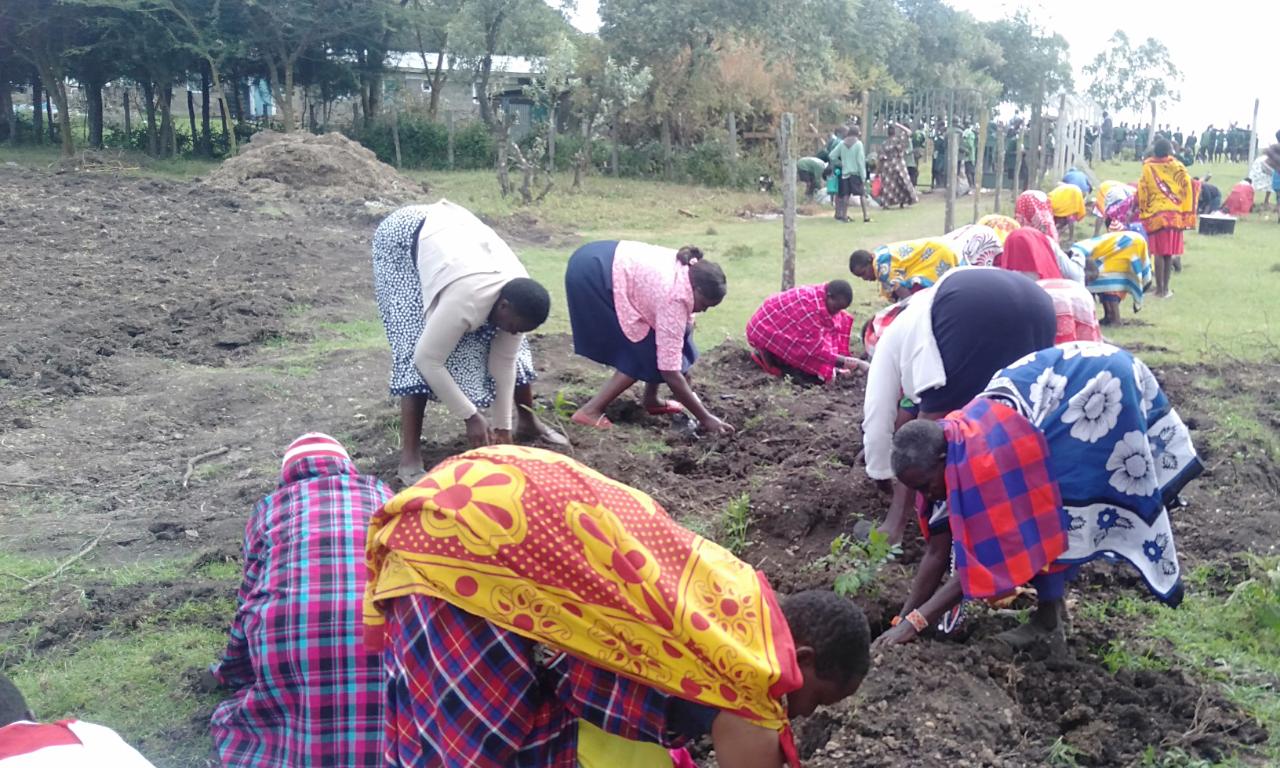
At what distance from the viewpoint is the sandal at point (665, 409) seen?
6.54m

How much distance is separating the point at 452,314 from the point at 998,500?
7.47ft

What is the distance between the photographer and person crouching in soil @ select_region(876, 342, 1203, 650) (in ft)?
10.8

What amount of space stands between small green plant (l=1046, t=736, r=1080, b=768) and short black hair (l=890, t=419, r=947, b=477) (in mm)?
843

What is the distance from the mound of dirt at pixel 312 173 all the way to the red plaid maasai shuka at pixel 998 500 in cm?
1456

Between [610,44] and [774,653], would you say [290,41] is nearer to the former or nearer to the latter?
[610,44]

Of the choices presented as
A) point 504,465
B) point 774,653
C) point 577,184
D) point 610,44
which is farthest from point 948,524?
point 610,44

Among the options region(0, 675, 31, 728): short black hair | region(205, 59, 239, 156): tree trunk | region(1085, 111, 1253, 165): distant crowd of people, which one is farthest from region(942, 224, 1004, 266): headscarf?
region(1085, 111, 1253, 165): distant crowd of people

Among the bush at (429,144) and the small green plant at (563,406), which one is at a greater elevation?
the bush at (429,144)

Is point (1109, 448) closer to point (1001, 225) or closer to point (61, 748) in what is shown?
point (61, 748)

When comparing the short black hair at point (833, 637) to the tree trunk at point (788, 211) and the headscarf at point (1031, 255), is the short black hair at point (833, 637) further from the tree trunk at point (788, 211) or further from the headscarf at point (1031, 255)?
the tree trunk at point (788, 211)

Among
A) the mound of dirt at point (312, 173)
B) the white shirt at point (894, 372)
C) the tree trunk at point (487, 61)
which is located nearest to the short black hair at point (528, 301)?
the white shirt at point (894, 372)

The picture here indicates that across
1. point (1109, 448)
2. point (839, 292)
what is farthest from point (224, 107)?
point (1109, 448)

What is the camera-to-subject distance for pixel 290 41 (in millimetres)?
24359

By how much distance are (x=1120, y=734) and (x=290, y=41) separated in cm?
2454
